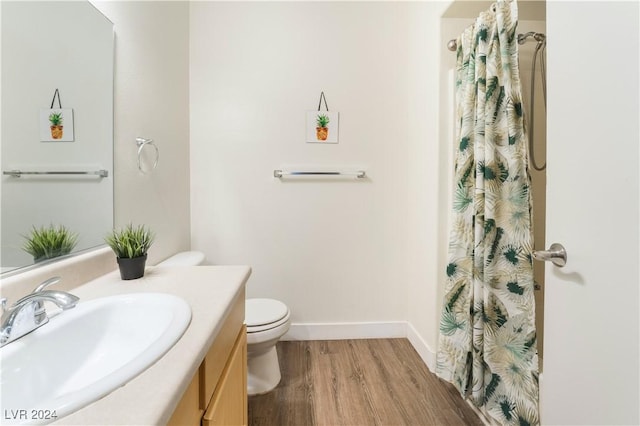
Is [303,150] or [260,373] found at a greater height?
[303,150]

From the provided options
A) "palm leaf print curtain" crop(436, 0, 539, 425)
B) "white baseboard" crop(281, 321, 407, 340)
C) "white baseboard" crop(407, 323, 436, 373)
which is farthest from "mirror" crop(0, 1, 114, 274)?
"white baseboard" crop(407, 323, 436, 373)

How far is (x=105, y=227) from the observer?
116 cm

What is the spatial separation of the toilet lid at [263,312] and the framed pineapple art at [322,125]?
1182mm

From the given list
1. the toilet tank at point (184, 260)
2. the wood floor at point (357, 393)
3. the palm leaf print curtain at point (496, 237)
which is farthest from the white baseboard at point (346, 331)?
the toilet tank at point (184, 260)

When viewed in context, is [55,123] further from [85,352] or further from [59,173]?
[85,352]

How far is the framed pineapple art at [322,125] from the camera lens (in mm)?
2078

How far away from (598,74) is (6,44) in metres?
1.52

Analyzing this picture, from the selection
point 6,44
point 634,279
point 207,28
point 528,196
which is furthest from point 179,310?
point 207,28

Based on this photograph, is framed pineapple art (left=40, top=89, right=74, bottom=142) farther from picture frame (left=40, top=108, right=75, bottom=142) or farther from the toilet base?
the toilet base

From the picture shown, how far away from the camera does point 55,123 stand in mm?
907

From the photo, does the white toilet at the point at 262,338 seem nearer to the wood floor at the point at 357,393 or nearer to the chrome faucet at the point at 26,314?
the wood floor at the point at 357,393

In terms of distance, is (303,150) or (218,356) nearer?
(218,356)

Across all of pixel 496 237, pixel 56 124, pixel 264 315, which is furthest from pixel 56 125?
pixel 496 237

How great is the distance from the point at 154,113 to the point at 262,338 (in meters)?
1.37
